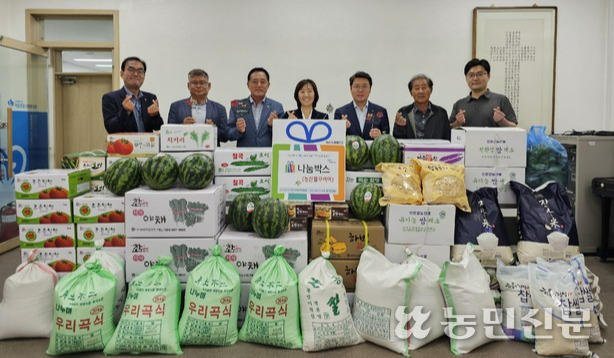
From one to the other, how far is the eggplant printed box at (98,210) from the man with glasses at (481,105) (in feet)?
9.28

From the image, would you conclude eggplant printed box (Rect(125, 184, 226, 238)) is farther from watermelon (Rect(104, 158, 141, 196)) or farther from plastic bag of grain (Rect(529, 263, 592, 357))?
plastic bag of grain (Rect(529, 263, 592, 357))

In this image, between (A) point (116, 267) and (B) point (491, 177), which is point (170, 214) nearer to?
(A) point (116, 267)

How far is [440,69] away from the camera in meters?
5.68

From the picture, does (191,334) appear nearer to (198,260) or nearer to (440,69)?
(198,260)

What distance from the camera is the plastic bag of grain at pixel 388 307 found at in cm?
241

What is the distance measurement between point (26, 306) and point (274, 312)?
1.42 meters

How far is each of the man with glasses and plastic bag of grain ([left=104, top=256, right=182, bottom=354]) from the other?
9.16ft

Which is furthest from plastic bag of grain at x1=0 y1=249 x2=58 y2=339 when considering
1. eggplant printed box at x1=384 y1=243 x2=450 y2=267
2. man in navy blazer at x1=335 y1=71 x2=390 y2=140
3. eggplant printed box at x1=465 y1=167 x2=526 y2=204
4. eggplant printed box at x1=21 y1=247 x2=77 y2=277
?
eggplant printed box at x1=465 y1=167 x2=526 y2=204

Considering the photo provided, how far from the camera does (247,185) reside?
3.03m

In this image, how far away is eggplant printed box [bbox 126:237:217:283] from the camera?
8.83 feet

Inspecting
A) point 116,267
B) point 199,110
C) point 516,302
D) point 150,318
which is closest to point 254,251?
point 150,318

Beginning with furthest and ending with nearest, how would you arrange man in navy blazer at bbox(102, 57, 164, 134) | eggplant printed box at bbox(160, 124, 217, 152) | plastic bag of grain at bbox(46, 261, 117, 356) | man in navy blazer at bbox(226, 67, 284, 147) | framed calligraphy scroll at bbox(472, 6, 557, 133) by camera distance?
1. framed calligraphy scroll at bbox(472, 6, 557, 133)
2. man in navy blazer at bbox(226, 67, 284, 147)
3. man in navy blazer at bbox(102, 57, 164, 134)
4. eggplant printed box at bbox(160, 124, 217, 152)
5. plastic bag of grain at bbox(46, 261, 117, 356)

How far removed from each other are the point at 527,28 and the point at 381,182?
3.89 metres

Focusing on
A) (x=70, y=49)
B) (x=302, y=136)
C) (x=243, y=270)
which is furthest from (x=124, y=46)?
(x=243, y=270)
